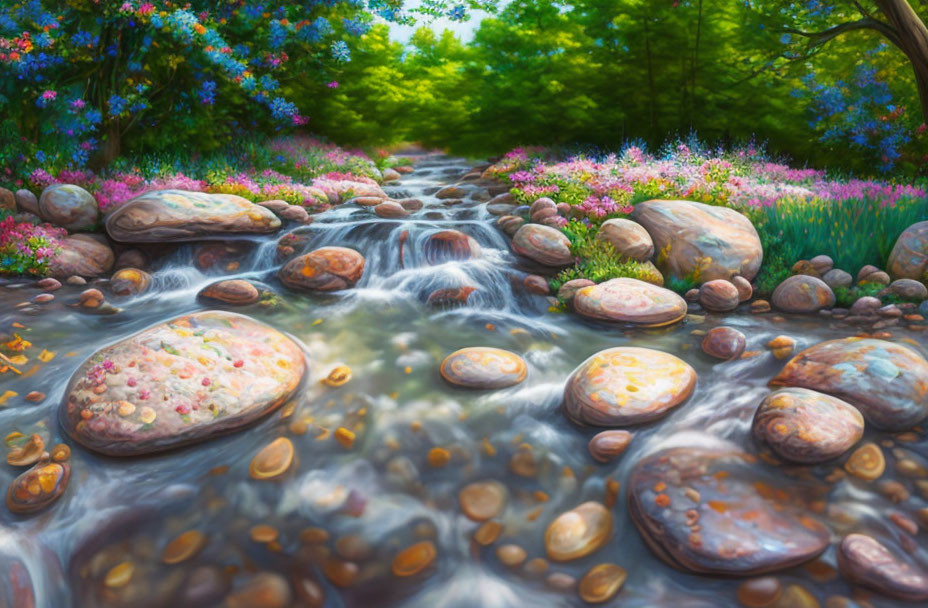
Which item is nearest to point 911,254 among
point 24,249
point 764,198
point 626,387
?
point 764,198

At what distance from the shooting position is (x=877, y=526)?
2.83 m

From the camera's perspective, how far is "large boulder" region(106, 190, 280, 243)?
21.6 ft

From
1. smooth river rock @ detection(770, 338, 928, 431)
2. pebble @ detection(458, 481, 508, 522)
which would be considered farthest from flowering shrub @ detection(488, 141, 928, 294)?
pebble @ detection(458, 481, 508, 522)

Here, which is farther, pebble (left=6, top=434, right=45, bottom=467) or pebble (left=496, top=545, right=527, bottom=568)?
pebble (left=6, top=434, right=45, bottom=467)

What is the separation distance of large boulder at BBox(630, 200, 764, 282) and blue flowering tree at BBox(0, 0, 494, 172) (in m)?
5.03

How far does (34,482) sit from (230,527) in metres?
1.17

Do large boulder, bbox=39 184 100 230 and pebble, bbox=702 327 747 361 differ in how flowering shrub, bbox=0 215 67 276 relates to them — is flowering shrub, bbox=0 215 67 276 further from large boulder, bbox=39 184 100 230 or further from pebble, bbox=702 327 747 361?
pebble, bbox=702 327 747 361

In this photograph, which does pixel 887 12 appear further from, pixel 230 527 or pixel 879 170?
pixel 230 527

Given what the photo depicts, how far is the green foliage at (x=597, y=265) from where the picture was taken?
607 cm

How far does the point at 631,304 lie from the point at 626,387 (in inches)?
66.3

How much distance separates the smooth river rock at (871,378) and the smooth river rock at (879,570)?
1.11 m

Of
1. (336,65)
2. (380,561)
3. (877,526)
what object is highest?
(336,65)

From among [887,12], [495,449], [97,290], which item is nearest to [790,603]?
[495,449]

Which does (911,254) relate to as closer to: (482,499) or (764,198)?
(764,198)
